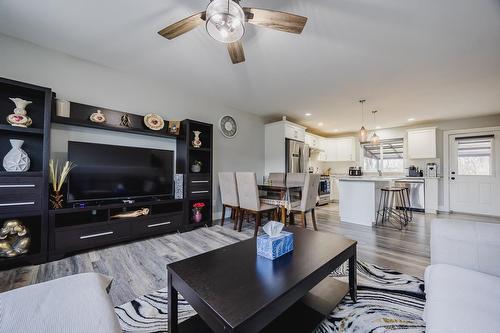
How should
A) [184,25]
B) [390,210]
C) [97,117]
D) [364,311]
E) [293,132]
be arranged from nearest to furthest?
[364,311]
[184,25]
[97,117]
[390,210]
[293,132]

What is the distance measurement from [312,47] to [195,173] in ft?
8.39

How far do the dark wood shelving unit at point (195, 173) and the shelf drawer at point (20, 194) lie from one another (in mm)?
1693

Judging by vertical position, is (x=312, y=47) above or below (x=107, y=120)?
above

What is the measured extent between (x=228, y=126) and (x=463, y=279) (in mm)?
4099

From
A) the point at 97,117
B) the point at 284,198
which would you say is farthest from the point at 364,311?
the point at 97,117

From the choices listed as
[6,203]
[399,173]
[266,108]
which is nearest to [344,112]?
[266,108]

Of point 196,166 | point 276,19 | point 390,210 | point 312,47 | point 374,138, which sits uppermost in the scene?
point 312,47

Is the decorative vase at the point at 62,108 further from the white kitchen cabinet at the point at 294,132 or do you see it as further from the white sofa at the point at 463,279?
the white kitchen cabinet at the point at 294,132

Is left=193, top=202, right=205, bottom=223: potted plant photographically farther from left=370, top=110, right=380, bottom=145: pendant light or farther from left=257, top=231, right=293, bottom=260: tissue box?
left=370, top=110, right=380, bottom=145: pendant light

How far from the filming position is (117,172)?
2.75 meters

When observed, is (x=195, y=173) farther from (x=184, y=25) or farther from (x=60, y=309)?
(x=60, y=309)

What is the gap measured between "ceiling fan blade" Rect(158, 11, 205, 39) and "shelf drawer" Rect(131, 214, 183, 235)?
7.71 feet

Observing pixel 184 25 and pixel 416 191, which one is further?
pixel 416 191

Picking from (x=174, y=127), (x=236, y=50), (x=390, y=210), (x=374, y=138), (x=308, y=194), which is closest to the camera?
(x=236, y=50)
